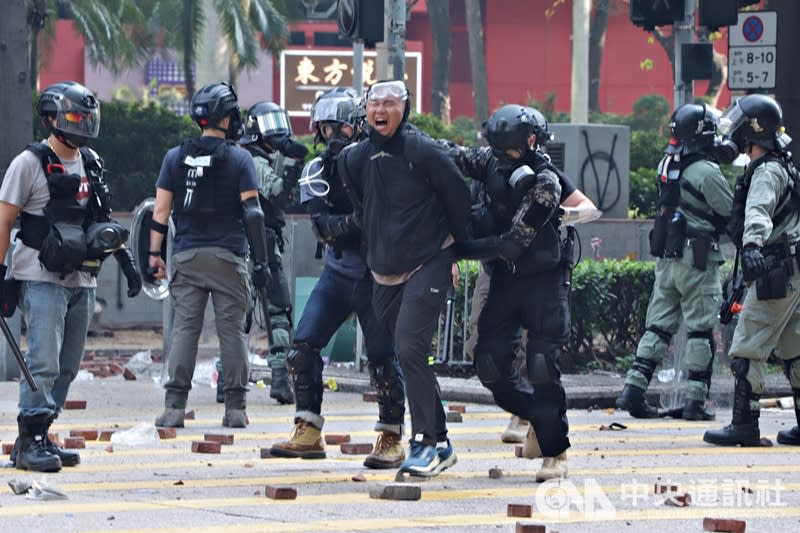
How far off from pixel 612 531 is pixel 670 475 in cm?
189

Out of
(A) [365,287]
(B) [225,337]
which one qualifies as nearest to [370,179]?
(A) [365,287]

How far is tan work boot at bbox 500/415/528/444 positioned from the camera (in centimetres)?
1065

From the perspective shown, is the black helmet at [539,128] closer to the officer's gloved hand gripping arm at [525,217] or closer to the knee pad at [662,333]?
the officer's gloved hand gripping arm at [525,217]

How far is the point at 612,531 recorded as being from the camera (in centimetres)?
745

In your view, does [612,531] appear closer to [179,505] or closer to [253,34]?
[179,505]

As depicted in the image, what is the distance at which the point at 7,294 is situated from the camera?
8.95 metres

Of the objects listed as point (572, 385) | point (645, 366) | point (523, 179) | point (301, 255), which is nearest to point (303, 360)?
point (523, 179)

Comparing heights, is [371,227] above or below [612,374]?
above

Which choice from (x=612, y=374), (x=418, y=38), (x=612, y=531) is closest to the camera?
(x=612, y=531)

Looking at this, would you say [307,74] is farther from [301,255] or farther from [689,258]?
[689,258]

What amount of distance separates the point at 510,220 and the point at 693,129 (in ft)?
11.8

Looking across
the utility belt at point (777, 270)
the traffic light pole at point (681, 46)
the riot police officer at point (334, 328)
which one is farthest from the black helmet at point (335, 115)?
the traffic light pole at point (681, 46)

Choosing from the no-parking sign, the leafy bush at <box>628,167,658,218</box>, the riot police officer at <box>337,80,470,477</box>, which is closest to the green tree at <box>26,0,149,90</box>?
the leafy bush at <box>628,167,658,218</box>

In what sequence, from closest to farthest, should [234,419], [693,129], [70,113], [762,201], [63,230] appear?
[63,230], [70,113], [762,201], [234,419], [693,129]
